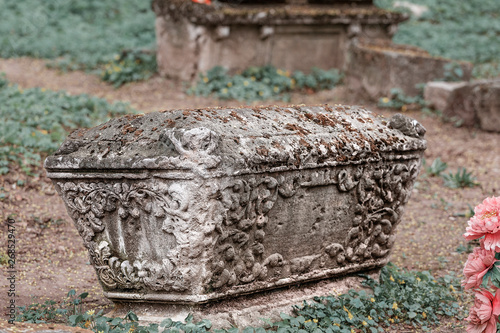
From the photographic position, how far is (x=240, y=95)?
1010 cm

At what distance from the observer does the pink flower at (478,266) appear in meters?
3.45

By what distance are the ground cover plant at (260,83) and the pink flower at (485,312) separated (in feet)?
22.2

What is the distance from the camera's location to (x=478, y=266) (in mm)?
3496

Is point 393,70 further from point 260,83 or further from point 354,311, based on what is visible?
point 354,311

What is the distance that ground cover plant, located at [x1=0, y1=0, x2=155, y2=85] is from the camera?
1195cm

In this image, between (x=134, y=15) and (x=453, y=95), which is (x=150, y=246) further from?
(x=134, y=15)

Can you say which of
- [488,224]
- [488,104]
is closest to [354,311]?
[488,224]

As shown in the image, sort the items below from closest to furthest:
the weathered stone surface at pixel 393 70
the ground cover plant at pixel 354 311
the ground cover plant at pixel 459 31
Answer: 1. the ground cover plant at pixel 354 311
2. the weathered stone surface at pixel 393 70
3. the ground cover plant at pixel 459 31

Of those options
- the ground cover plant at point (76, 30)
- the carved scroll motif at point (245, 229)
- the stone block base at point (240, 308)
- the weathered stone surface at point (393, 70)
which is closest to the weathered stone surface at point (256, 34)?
the ground cover plant at point (76, 30)

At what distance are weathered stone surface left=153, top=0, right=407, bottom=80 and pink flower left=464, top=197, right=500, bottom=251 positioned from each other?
24.5 ft

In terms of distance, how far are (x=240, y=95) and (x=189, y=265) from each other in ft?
22.5

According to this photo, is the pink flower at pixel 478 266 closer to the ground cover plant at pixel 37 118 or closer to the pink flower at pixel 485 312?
the pink flower at pixel 485 312

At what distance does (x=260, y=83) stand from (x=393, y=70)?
213 centimetres

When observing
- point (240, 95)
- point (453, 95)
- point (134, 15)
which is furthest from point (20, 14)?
point (453, 95)
